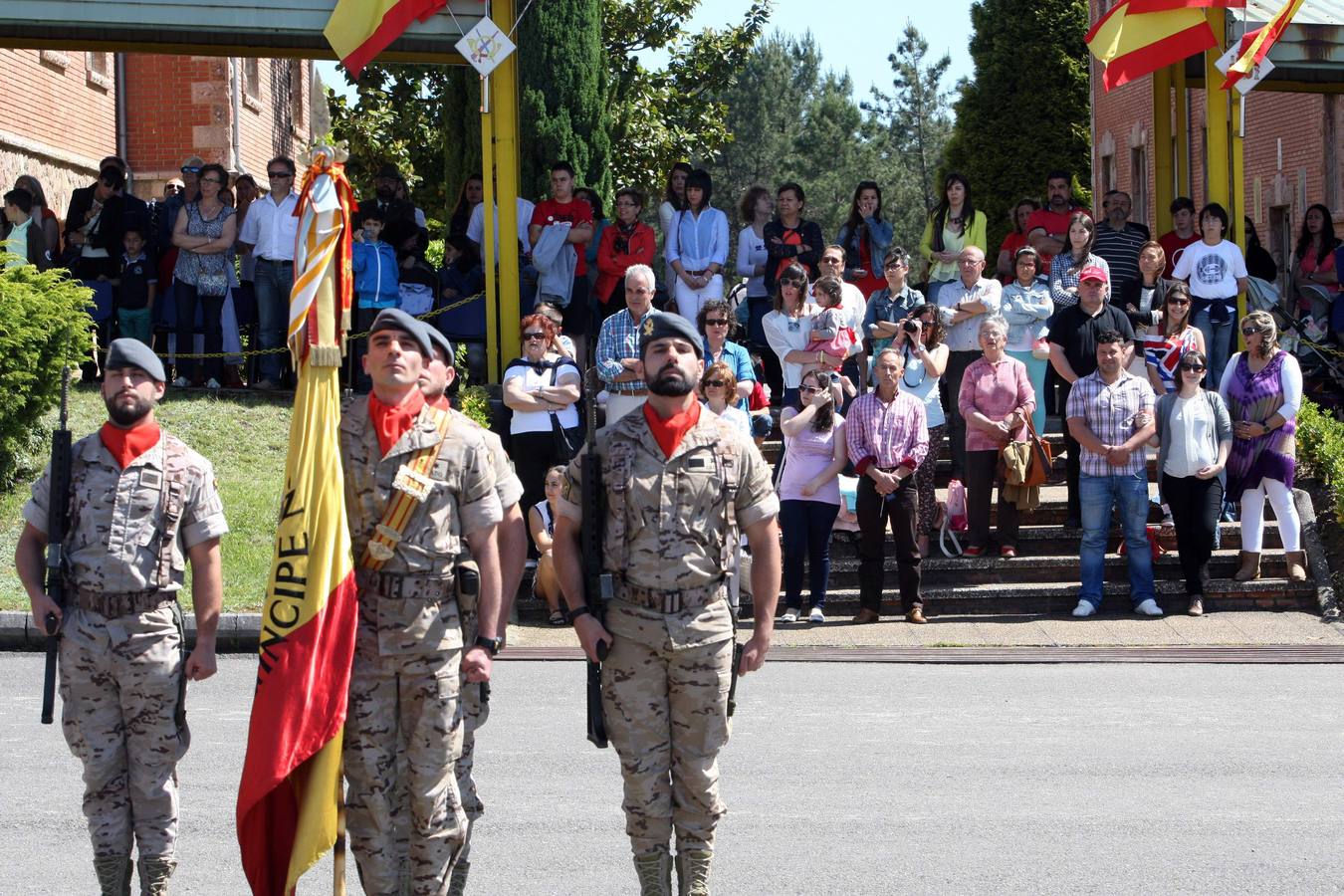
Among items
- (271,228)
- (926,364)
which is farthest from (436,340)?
(271,228)


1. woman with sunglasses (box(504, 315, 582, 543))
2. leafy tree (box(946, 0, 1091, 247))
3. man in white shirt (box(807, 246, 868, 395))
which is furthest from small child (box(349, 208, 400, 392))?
leafy tree (box(946, 0, 1091, 247))

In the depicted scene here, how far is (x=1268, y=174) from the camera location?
30203 millimetres

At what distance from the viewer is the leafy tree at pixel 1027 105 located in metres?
41.8

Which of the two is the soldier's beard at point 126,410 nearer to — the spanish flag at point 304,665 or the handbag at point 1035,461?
the spanish flag at point 304,665

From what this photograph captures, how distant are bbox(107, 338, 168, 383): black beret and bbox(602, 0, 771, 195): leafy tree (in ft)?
78.0

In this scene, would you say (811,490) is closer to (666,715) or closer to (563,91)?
(666,715)

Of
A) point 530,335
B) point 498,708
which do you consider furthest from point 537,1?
point 498,708

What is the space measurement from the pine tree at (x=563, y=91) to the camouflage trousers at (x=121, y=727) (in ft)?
49.3

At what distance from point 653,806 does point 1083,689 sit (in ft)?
16.3

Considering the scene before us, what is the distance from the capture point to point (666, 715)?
6.15m

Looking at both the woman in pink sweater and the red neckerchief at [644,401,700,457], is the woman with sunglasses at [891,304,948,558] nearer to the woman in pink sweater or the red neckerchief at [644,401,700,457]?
the woman in pink sweater

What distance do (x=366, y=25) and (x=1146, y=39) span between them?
6912mm

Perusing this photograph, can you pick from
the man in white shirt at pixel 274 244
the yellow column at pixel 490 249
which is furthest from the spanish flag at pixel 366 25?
the man in white shirt at pixel 274 244

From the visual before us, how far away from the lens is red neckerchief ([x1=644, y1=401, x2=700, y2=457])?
6180 millimetres
